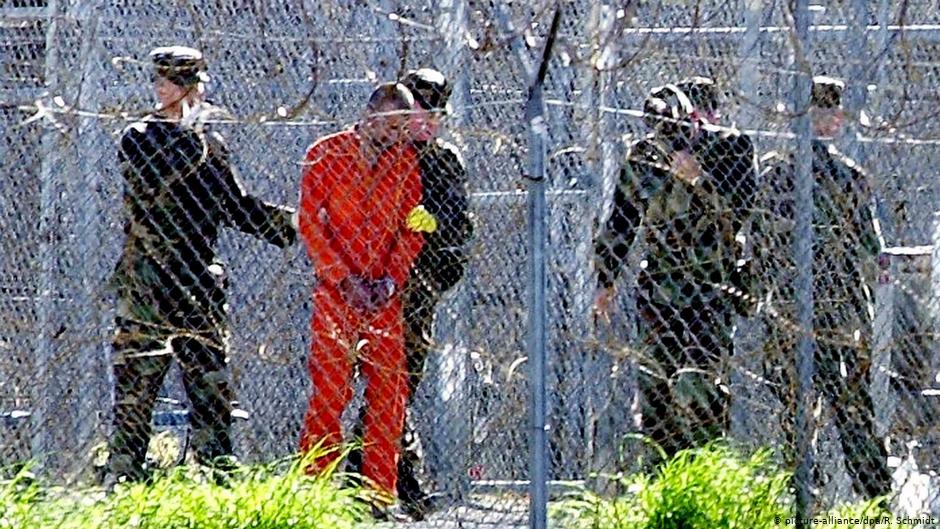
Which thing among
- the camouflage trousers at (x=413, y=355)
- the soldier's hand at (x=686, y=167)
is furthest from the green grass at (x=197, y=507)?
the soldier's hand at (x=686, y=167)

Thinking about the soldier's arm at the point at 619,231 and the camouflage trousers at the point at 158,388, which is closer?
the camouflage trousers at the point at 158,388

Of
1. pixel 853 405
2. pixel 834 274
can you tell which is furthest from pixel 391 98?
pixel 853 405

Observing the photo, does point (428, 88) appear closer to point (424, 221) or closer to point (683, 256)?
point (424, 221)

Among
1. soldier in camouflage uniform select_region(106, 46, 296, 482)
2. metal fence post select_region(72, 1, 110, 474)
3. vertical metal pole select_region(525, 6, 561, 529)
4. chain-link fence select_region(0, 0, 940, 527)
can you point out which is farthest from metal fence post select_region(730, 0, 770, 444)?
metal fence post select_region(72, 1, 110, 474)

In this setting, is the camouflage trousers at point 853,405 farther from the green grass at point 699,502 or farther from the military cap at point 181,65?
the military cap at point 181,65

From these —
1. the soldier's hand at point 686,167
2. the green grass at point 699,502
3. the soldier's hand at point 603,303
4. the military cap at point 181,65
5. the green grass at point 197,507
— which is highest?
the military cap at point 181,65

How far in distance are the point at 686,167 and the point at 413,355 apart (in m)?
1.12

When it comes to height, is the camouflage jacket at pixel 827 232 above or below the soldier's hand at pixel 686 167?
below

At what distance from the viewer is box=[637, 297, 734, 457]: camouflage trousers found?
6273mm

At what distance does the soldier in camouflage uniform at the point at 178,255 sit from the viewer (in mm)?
6172

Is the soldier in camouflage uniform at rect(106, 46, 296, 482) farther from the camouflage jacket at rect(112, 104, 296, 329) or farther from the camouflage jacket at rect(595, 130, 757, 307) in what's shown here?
the camouflage jacket at rect(595, 130, 757, 307)

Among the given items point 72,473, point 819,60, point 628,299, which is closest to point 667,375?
point 628,299

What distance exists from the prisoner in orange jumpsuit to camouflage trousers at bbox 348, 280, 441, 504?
1.4 inches

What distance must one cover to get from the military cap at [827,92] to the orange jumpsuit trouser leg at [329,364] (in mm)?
1715
